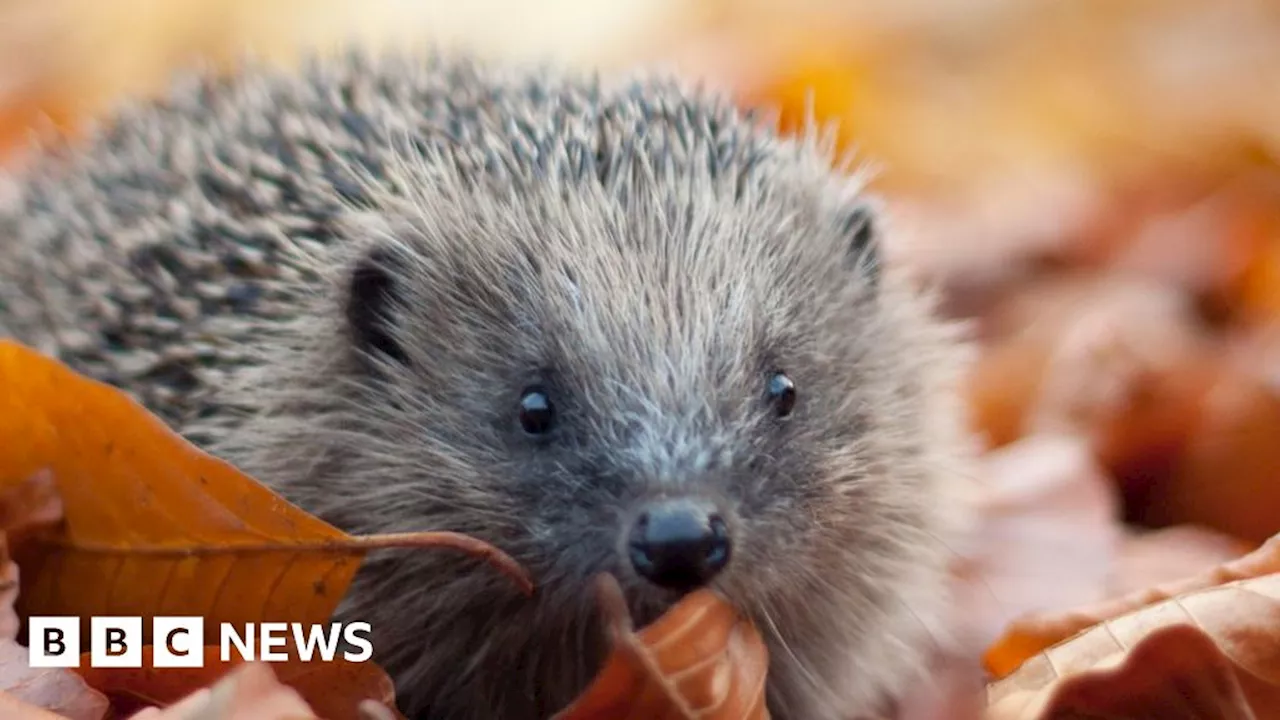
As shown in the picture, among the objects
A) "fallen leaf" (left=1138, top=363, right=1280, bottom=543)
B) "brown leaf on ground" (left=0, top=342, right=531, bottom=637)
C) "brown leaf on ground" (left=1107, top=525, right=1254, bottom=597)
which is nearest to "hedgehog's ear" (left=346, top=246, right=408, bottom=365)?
"brown leaf on ground" (left=0, top=342, right=531, bottom=637)

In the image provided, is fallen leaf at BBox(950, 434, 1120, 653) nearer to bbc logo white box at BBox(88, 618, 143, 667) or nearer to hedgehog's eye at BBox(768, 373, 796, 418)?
hedgehog's eye at BBox(768, 373, 796, 418)

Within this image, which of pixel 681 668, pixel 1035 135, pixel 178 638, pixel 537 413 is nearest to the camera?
pixel 681 668

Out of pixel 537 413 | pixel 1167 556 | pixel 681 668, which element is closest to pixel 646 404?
pixel 537 413

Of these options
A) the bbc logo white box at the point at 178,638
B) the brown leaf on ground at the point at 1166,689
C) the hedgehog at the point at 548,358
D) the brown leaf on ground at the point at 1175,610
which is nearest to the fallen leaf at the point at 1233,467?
the hedgehog at the point at 548,358

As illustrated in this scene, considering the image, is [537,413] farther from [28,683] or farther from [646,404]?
[28,683]

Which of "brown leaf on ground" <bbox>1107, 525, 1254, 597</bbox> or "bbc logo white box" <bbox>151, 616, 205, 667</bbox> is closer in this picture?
"bbc logo white box" <bbox>151, 616, 205, 667</bbox>

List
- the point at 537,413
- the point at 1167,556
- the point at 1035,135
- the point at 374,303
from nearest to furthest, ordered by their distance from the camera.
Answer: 1. the point at 537,413
2. the point at 374,303
3. the point at 1167,556
4. the point at 1035,135

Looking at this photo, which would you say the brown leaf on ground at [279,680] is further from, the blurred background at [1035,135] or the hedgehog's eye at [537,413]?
the blurred background at [1035,135]
